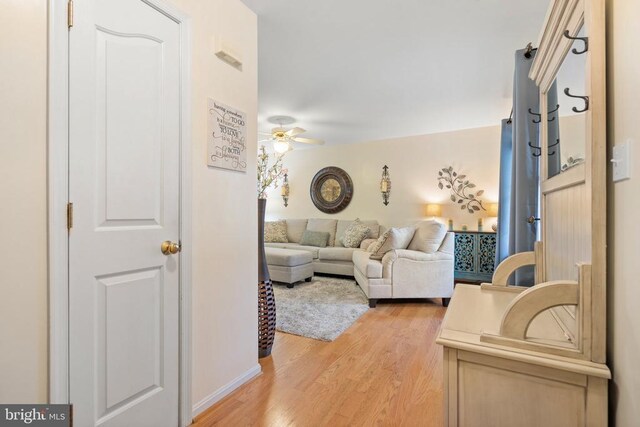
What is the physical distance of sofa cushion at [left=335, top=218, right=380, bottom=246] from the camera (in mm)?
5336

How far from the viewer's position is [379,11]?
2.04 m

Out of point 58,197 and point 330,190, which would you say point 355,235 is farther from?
point 58,197

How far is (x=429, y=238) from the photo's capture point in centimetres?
379

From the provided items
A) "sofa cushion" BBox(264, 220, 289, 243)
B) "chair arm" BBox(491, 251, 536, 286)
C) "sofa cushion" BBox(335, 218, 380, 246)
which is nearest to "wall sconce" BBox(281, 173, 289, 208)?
"sofa cushion" BBox(264, 220, 289, 243)

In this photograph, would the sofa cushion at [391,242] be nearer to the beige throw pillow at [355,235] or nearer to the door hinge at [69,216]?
the beige throw pillow at [355,235]

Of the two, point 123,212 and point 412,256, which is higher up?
point 123,212

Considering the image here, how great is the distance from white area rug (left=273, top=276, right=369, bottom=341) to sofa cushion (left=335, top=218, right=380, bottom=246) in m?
0.96

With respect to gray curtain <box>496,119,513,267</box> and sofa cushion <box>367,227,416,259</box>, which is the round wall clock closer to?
sofa cushion <box>367,227,416,259</box>

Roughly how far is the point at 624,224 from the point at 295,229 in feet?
17.7

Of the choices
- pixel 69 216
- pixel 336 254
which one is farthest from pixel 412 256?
pixel 69 216

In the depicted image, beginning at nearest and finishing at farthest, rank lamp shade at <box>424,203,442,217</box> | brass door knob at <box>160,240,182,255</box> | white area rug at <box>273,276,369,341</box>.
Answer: brass door knob at <box>160,240,182,255</box> → white area rug at <box>273,276,369,341</box> → lamp shade at <box>424,203,442,217</box>

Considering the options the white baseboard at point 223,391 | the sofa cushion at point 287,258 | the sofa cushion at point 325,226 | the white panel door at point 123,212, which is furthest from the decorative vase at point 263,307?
the sofa cushion at point 325,226

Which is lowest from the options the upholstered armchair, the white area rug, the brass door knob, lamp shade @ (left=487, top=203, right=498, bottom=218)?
the white area rug

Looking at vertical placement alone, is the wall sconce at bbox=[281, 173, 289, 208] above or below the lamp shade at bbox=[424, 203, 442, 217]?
above
